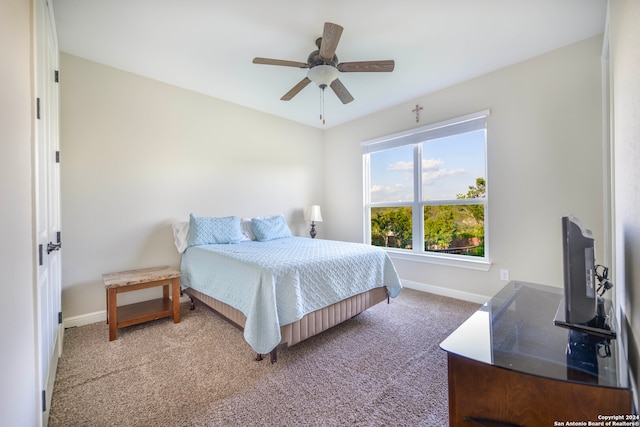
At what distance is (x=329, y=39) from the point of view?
184cm

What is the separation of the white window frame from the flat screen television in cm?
201

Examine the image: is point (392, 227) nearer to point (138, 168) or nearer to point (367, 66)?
point (367, 66)

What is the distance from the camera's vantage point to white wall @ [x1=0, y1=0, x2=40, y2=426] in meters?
0.88

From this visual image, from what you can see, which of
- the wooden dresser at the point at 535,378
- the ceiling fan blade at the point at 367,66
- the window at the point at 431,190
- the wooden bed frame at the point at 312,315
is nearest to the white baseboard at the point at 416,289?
the window at the point at 431,190

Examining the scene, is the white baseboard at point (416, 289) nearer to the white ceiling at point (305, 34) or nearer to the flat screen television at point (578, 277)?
the flat screen television at point (578, 277)

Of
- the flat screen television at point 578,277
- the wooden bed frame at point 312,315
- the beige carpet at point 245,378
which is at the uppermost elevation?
the flat screen television at point 578,277

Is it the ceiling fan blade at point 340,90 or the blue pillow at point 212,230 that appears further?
the blue pillow at point 212,230

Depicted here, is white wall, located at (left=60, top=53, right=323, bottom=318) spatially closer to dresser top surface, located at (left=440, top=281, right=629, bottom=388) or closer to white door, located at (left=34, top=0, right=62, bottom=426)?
white door, located at (left=34, top=0, right=62, bottom=426)

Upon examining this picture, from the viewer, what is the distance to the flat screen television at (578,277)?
110cm

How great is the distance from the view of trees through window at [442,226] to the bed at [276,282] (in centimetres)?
109

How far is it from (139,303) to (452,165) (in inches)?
158

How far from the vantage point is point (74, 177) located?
2.53 m

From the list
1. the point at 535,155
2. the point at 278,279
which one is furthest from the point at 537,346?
the point at 535,155

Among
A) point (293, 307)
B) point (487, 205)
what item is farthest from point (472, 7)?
point (293, 307)
